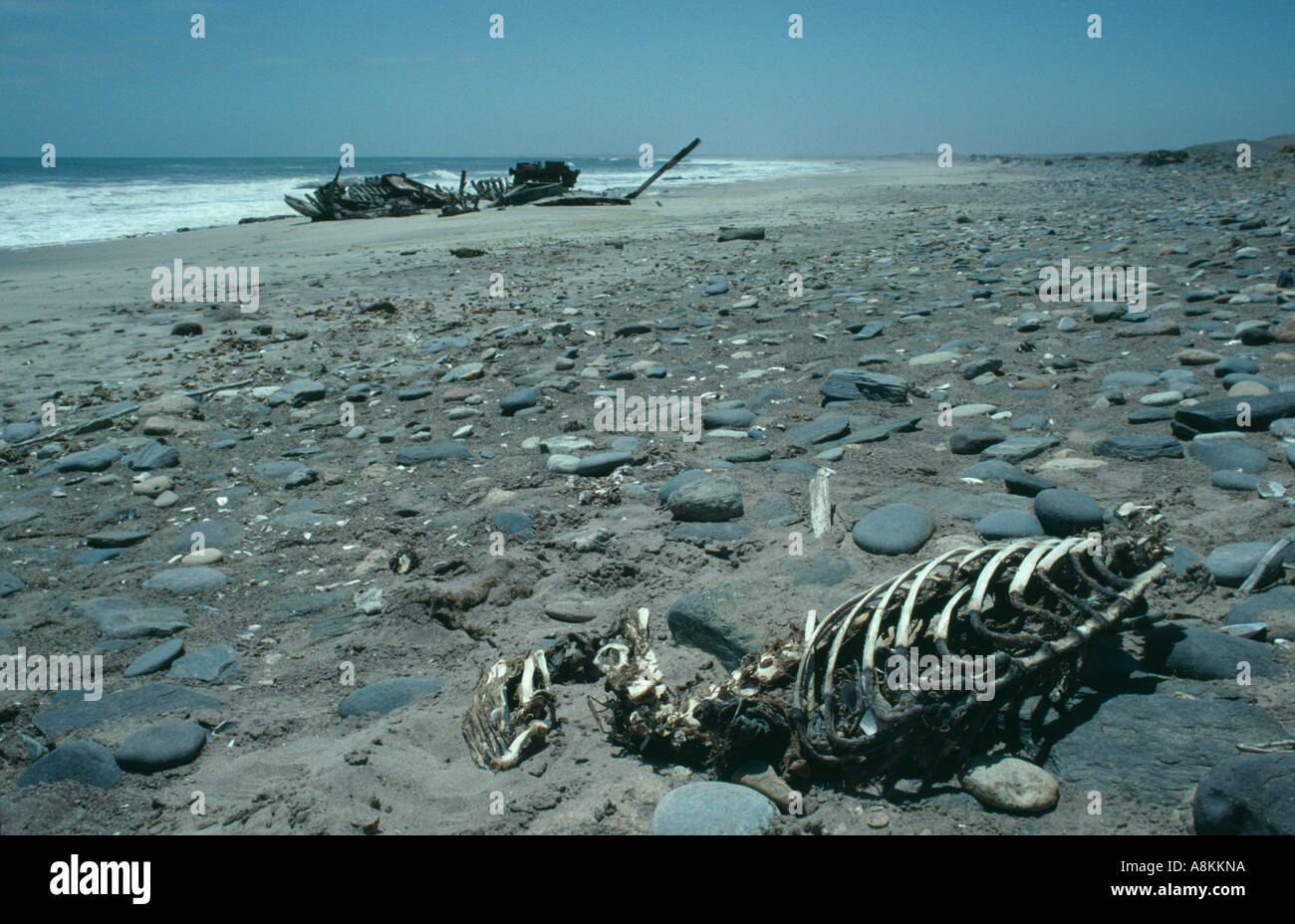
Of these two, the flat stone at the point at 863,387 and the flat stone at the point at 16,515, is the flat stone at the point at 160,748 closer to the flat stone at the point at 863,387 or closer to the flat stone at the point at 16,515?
the flat stone at the point at 16,515

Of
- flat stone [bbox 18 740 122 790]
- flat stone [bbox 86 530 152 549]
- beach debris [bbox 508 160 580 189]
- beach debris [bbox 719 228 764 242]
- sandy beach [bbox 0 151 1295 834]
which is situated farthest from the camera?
beach debris [bbox 508 160 580 189]

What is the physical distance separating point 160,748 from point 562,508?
177 centimetres

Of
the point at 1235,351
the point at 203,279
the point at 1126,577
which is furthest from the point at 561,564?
the point at 203,279

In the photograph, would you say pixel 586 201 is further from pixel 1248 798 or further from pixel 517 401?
pixel 1248 798

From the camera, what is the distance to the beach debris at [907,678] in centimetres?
168

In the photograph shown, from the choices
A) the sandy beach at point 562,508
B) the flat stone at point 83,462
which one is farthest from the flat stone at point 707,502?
the flat stone at point 83,462

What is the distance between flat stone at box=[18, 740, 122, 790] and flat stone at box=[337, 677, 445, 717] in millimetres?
555

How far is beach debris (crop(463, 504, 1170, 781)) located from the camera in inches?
66.1

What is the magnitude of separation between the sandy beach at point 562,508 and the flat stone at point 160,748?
0.11 feet

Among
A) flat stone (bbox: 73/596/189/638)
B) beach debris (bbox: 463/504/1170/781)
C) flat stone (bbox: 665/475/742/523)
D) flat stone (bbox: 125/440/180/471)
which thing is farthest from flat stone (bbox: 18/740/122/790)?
flat stone (bbox: 125/440/180/471)

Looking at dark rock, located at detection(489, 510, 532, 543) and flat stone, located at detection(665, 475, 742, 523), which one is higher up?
flat stone, located at detection(665, 475, 742, 523)

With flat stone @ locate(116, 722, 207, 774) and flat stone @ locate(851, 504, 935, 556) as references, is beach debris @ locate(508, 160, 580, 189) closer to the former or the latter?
flat stone @ locate(851, 504, 935, 556)

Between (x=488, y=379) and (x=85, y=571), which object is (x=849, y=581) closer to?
(x=85, y=571)
